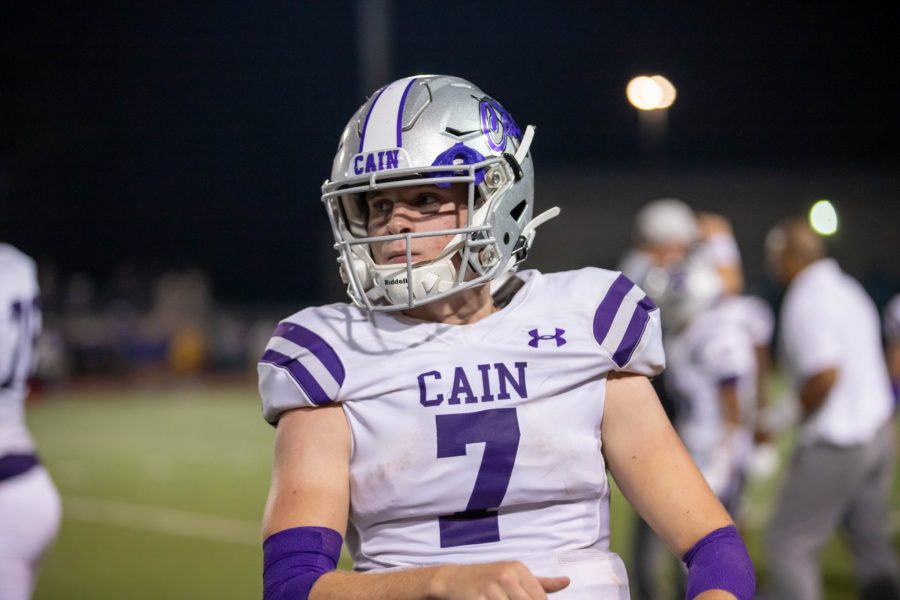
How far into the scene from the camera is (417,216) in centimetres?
206

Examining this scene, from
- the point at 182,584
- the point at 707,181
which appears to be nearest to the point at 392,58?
the point at 707,181

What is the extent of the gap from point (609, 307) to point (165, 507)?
7237 mm

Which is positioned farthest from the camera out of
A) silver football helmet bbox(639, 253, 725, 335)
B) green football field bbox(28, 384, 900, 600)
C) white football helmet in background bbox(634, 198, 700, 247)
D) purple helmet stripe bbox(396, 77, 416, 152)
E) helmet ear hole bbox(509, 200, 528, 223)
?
green football field bbox(28, 384, 900, 600)

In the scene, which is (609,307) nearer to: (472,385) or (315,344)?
→ (472,385)

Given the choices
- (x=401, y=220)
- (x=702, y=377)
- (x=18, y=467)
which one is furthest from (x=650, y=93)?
(x=702, y=377)

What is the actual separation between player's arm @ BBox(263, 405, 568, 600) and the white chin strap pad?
0.74ft

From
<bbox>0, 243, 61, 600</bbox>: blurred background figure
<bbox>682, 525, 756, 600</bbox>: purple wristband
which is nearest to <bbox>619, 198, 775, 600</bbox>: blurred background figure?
<bbox>0, 243, 61, 600</bbox>: blurred background figure

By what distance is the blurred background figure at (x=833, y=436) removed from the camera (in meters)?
4.57

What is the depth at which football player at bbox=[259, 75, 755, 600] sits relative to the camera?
75.6 inches

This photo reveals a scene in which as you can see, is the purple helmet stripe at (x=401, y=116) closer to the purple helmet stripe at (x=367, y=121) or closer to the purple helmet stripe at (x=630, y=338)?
the purple helmet stripe at (x=367, y=121)

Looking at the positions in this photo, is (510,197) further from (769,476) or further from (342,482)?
(769,476)

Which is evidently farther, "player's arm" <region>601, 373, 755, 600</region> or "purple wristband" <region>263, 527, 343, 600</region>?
"player's arm" <region>601, 373, 755, 600</region>

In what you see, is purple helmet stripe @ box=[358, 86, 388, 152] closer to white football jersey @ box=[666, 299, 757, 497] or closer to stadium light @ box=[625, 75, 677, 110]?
stadium light @ box=[625, 75, 677, 110]

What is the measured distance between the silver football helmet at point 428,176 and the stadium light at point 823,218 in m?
3.12
